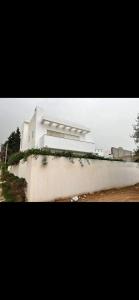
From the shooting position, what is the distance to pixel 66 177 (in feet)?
20.1

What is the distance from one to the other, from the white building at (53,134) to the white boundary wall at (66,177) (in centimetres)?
276

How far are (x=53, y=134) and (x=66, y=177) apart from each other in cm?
541

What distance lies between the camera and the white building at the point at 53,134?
9.38 metres

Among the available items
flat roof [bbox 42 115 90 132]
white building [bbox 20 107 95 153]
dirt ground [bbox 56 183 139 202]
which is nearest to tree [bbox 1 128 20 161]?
white building [bbox 20 107 95 153]

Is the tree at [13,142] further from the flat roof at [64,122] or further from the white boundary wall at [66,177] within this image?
the white boundary wall at [66,177]

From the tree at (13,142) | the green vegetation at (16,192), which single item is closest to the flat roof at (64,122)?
the green vegetation at (16,192)

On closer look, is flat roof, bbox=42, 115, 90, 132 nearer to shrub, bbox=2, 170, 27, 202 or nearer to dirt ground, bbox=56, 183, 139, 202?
shrub, bbox=2, 170, 27, 202

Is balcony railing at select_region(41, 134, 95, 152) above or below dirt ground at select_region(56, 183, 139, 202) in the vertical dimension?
above

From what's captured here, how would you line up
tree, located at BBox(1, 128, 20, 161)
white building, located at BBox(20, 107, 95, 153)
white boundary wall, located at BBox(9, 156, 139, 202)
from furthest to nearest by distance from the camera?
tree, located at BBox(1, 128, 20, 161), white building, located at BBox(20, 107, 95, 153), white boundary wall, located at BBox(9, 156, 139, 202)

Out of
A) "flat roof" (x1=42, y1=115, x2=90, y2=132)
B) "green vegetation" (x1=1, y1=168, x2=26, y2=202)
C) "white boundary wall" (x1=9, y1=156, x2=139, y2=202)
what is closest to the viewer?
"white boundary wall" (x1=9, y1=156, x2=139, y2=202)

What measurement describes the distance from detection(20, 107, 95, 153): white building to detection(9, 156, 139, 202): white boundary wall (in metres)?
2.76

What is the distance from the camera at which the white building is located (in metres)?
9.38
